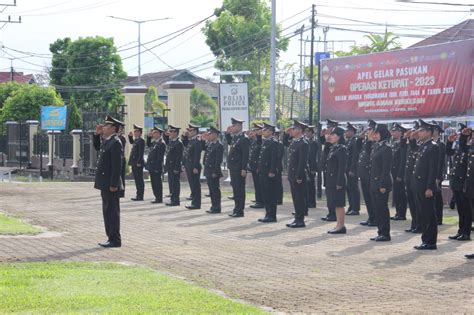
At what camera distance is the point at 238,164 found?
1912 centimetres

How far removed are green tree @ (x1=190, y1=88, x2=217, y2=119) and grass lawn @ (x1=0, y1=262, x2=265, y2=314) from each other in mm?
53171

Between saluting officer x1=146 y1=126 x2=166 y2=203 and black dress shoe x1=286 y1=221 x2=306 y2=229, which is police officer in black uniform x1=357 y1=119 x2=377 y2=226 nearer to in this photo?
black dress shoe x1=286 y1=221 x2=306 y2=229

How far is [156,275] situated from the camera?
10.5 m

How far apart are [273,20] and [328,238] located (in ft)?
54.6

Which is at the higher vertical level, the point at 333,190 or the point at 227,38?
the point at 227,38

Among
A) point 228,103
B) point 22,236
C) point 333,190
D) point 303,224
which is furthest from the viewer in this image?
point 228,103

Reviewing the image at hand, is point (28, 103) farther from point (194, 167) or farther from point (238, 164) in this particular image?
point (238, 164)

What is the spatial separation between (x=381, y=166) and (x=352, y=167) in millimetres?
4063

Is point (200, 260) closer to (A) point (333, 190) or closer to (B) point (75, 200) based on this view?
(A) point (333, 190)

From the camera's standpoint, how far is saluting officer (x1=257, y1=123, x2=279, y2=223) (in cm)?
1759

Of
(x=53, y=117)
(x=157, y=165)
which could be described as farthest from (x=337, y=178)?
(x=53, y=117)

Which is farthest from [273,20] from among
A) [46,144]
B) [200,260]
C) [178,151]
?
[200,260]

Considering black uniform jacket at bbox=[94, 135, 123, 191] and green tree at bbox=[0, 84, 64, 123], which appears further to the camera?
green tree at bbox=[0, 84, 64, 123]

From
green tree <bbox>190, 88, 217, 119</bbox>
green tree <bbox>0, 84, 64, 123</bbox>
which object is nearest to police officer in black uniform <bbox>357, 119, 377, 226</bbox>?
green tree <bbox>0, 84, 64, 123</bbox>
